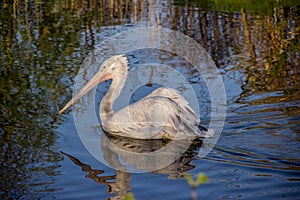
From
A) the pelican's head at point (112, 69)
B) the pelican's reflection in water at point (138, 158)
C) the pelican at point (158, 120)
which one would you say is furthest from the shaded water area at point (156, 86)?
the pelican's head at point (112, 69)

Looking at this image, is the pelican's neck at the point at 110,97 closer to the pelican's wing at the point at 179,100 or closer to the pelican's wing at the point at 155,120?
the pelican's wing at the point at 155,120

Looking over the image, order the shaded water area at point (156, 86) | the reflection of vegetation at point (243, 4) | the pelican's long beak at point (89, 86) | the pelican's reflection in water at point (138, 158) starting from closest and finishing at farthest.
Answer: the shaded water area at point (156, 86) < the pelican's reflection in water at point (138, 158) < the pelican's long beak at point (89, 86) < the reflection of vegetation at point (243, 4)

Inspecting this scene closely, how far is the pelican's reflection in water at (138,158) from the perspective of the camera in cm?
446

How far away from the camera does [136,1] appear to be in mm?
12414

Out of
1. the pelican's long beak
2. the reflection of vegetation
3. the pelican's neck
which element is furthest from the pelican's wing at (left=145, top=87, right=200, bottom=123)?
the reflection of vegetation

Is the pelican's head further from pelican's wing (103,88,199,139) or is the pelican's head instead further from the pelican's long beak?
pelican's wing (103,88,199,139)

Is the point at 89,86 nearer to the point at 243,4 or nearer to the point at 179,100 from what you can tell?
the point at 179,100

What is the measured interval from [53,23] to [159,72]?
368 centimetres

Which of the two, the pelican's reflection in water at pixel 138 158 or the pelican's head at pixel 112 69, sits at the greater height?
the pelican's head at pixel 112 69

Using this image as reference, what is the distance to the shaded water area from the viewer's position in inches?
169

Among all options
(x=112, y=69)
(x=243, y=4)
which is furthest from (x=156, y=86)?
(x=243, y=4)

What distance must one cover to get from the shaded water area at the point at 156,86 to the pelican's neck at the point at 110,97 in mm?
260

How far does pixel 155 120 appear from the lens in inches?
219

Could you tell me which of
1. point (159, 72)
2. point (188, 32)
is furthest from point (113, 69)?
point (188, 32)
